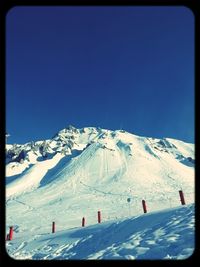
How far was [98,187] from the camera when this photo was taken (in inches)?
1617

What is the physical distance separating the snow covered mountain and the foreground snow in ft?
28.7

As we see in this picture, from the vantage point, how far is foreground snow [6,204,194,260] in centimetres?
536

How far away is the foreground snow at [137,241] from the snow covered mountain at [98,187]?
344 inches

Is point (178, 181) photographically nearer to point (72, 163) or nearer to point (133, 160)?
point (133, 160)

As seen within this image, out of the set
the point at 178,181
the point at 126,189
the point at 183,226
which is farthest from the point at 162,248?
the point at 178,181

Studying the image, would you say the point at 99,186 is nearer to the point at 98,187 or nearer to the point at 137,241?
the point at 98,187

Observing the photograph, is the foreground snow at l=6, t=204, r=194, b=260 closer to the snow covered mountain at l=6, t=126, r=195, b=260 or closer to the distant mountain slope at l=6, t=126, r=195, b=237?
the distant mountain slope at l=6, t=126, r=195, b=237

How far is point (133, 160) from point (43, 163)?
71.0ft

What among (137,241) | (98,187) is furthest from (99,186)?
(137,241)

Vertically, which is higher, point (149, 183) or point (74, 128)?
point (74, 128)

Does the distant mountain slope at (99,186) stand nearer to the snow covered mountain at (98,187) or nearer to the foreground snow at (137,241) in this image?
the snow covered mountain at (98,187)

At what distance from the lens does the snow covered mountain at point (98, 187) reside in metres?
28.3

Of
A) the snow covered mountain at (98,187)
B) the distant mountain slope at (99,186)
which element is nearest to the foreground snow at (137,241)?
the distant mountain slope at (99,186)
